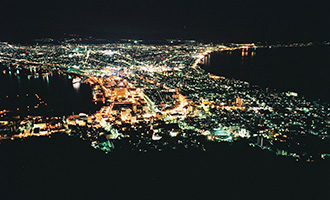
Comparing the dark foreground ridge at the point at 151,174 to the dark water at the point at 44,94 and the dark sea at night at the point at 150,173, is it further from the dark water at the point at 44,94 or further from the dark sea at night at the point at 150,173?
the dark water at the point at 44,94

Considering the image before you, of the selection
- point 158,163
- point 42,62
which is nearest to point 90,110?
point 158,163

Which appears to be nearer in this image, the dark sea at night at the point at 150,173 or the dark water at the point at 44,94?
the dark sea at night at the point at 150,173

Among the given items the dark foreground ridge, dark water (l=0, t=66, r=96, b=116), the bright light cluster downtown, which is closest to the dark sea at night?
the dark foreground ridge

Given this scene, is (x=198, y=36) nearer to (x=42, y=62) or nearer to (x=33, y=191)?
(x=42, y=62)

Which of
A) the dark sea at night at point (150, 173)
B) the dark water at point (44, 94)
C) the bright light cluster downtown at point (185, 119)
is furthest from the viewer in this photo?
the dark water at point (44, 94)

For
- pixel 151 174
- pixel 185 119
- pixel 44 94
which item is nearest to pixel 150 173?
pixel 151 174

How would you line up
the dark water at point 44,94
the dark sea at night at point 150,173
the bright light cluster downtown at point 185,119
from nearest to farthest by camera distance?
the dark sea at night at point 150,173 < the bright light cluster downtown at point 185,119 < the dark water at point 44,94

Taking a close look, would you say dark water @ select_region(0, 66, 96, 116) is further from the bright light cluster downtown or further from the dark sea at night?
the dark sea at night

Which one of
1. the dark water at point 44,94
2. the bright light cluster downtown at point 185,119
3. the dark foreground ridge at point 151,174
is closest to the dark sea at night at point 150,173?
the dark foreground ridge at point 151,174
